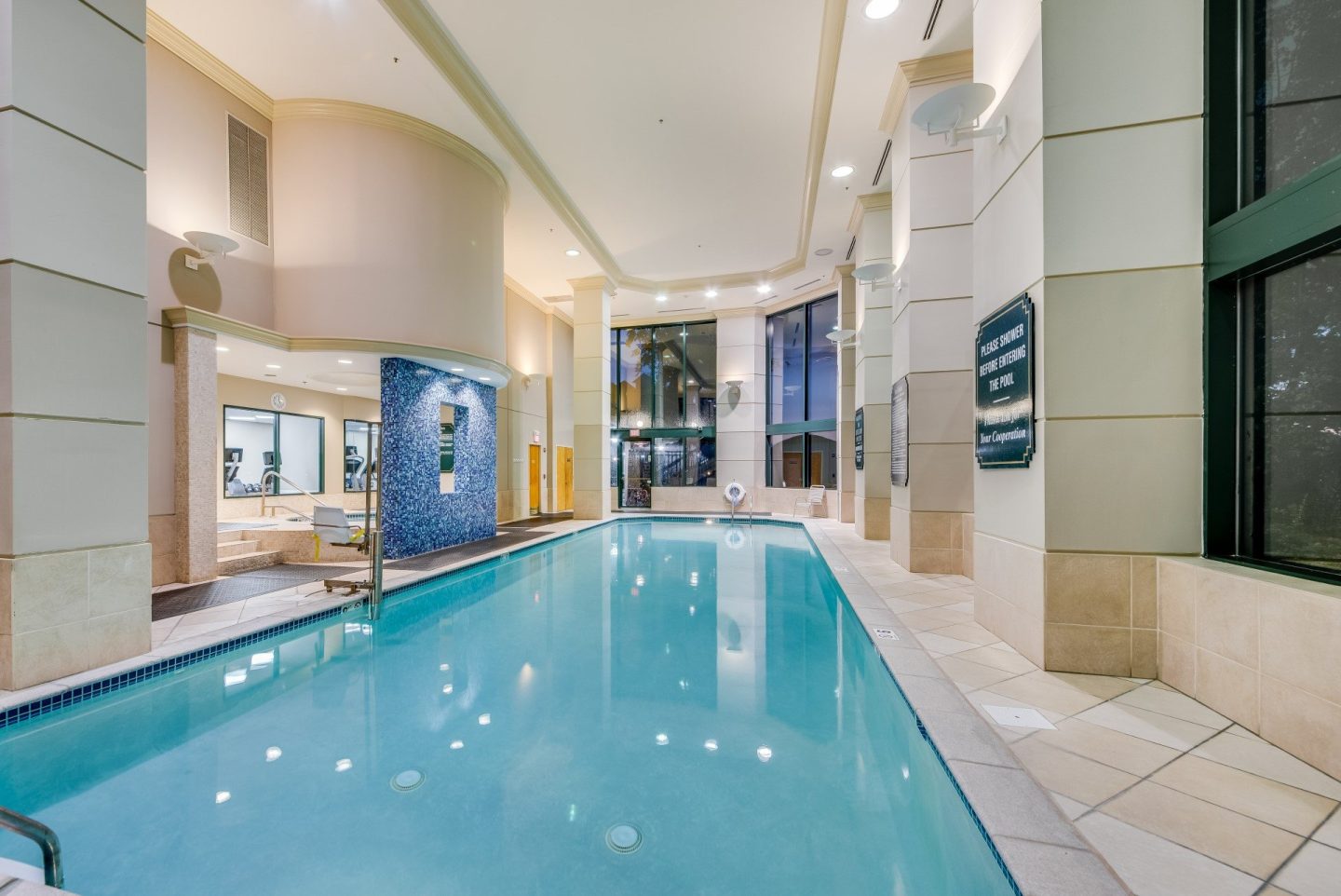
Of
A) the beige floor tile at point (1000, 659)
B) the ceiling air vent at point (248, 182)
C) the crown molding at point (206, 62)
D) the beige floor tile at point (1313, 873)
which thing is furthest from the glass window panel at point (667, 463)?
the beige floor tile at point (1313, 873)

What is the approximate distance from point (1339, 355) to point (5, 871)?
472 centimetres

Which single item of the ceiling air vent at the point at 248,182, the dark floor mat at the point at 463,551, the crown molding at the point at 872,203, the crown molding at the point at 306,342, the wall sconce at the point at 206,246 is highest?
the crown molding at the point at 872,203

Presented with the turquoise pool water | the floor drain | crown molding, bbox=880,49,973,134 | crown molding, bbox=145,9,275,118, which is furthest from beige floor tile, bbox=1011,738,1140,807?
crown molding, bbox=145,9,275,118

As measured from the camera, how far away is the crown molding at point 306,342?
498 cm

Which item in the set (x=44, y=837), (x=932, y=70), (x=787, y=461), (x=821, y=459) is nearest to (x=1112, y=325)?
(x=932, y=70)

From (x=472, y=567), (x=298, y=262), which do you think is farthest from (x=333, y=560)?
(x=298, y=262)

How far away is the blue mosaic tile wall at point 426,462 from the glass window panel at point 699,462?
246 inches

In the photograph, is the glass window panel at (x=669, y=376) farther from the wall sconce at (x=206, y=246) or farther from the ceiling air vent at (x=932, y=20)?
the wall sconce at (x=206, y=246)

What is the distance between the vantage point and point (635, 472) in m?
14.4

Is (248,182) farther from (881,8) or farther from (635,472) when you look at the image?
(635,472)

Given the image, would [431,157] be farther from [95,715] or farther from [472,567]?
[95,715]

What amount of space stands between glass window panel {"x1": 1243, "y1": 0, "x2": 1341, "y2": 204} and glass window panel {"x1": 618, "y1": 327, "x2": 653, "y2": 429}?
39.6 feet

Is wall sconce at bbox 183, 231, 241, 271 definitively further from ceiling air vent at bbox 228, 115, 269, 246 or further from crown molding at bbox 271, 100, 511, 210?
crown molding at bbox 271, 100, 511, 210

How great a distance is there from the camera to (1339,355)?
2.13 metres
